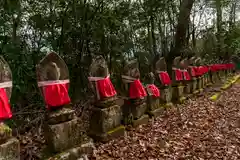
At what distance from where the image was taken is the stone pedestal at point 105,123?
12.7 feet

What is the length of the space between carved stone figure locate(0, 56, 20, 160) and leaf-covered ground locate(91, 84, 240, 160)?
126 centimetres

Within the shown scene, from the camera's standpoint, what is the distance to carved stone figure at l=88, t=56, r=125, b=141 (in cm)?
386

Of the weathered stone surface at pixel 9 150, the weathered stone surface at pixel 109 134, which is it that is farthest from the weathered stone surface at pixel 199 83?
the weathered stone surface at pixel 9 150

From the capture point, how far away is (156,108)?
5586 millimetres

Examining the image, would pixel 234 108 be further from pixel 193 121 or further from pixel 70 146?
Answer: pixel 70 146

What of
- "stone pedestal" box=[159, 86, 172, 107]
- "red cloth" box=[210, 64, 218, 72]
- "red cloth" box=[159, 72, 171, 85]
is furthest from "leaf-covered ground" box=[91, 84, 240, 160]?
"red cloth" box=[210, 64, 218, 72]

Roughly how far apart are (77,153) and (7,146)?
984 mm

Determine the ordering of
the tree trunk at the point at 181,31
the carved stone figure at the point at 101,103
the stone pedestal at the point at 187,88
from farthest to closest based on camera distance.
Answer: the tree trunk at the point at 181,31 → the stone pedestal at the point at 187,88 → the carved stone figure at the point at 101,103

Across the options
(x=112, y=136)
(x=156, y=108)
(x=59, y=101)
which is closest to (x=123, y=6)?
(x=156, y=108)

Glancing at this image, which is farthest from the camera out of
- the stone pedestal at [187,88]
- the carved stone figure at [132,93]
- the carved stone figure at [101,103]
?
the stone pedestal at [187,88]

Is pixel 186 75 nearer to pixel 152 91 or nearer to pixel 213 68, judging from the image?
pixel 152 91

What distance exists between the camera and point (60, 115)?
305cm

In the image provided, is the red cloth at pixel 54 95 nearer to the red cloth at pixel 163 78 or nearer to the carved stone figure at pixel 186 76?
the red cloth at pixel 163 78

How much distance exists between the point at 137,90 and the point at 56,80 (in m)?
1.98
